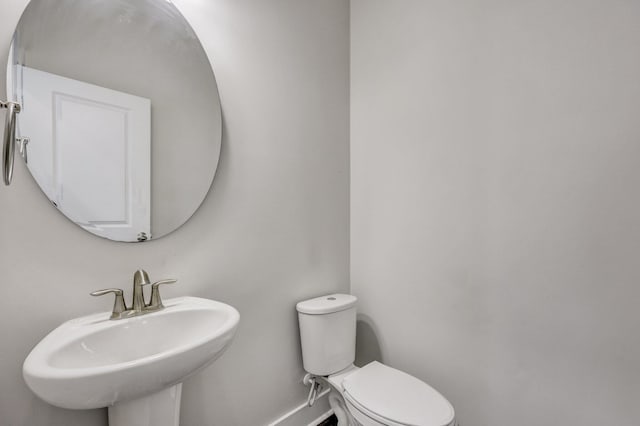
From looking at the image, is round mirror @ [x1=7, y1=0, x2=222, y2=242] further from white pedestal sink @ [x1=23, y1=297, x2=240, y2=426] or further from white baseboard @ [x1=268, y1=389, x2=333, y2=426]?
white baseboard @ [x1=268, y1=389, x2=333, y2=426]

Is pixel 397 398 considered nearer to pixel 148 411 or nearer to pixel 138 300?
pixel 148 411

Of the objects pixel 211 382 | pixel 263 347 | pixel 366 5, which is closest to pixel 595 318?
pixel 263 347

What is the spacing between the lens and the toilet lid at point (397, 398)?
98cm

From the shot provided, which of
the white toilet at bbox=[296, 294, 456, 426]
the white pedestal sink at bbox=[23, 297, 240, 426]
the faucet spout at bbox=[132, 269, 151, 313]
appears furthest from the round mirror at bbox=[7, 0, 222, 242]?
the white toilet at bbox=[296, 294, 456, 426]

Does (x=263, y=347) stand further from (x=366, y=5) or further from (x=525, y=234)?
(x=366, y=5)

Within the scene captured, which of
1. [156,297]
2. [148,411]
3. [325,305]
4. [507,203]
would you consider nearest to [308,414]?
[325,305]

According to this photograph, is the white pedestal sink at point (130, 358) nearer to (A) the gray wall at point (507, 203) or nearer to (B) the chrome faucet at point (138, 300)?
(B) the chrome faucet at point (138, 300)

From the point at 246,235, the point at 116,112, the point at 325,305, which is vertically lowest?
the point at 325,305

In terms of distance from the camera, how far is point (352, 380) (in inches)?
47.9

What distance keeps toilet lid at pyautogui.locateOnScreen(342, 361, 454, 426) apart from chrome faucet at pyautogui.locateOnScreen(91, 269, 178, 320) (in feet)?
2.68

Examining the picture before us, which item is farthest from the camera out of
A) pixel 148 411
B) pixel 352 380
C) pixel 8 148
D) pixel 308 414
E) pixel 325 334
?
pixel 308 414

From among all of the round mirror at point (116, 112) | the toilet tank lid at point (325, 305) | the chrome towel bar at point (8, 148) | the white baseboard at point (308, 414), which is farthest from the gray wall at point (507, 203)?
the chrome towel bar at point (8, 148)

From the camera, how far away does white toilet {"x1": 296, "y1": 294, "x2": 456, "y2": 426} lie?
1006 millimetres

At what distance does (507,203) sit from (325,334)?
1.00 meters
